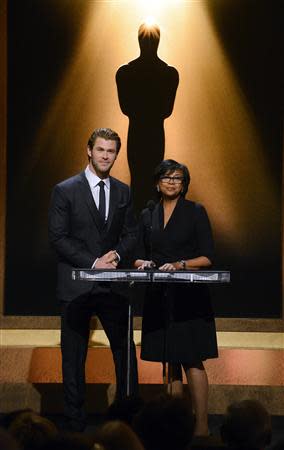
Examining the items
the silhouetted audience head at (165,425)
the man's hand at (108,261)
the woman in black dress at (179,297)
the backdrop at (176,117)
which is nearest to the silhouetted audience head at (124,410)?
the silhouetted audience head at (165,425)

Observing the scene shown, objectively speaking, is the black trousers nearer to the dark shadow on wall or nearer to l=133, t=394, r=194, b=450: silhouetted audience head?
the dark shadow on wall

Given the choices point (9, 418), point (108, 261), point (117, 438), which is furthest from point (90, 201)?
point (117, 438)

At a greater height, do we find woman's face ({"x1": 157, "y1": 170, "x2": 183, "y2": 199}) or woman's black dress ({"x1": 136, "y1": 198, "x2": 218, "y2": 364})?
woman's face ({"x1": 157, "y1": 170, "x2": 183, "y2": 199})

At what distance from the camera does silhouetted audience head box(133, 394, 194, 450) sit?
2297 mm

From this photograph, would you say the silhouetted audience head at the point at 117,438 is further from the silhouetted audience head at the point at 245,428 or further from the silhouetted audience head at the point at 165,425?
the silhouetted audience head at the point at 245,428

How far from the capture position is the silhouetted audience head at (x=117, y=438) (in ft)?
6.86

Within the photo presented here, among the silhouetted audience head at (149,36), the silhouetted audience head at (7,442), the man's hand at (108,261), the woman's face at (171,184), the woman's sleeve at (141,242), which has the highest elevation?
the silhouetted audience head at (149,36)

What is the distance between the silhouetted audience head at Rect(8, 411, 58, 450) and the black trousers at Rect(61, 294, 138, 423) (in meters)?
2.07

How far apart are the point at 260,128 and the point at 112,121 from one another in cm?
92

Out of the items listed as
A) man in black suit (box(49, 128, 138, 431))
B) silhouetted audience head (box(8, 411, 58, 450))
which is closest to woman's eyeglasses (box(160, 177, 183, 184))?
man in black suit (box(49, 128, 138, 431))

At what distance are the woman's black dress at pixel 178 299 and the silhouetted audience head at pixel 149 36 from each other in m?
1.88

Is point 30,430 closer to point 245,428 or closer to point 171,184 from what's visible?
point 245,428

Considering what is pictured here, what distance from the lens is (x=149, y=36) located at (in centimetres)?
611

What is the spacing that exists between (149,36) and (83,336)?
2.30 meters
